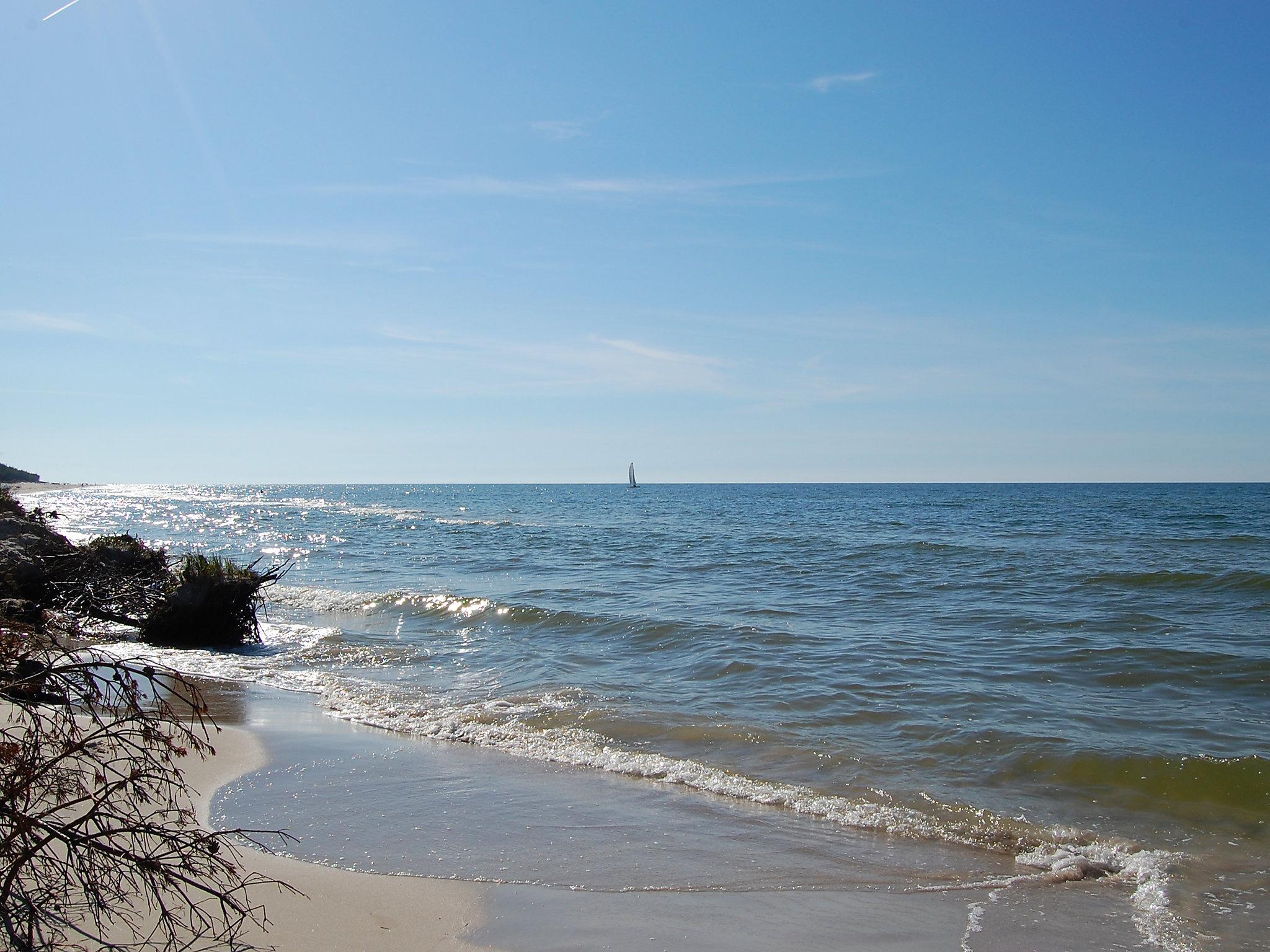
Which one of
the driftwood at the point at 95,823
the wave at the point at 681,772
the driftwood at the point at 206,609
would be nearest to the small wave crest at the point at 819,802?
the wave at the point at 681,772

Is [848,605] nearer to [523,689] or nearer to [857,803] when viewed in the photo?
[523,689]

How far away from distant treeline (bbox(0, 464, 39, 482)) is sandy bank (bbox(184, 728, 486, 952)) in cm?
4336

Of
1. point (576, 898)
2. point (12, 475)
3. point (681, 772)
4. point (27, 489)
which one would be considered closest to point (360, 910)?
point (576, 898)

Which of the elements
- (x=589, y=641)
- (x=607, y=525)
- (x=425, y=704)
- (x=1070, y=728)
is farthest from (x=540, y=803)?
(x=607, y=525)

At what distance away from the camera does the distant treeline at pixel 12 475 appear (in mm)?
58719

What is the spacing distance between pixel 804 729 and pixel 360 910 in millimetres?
4988

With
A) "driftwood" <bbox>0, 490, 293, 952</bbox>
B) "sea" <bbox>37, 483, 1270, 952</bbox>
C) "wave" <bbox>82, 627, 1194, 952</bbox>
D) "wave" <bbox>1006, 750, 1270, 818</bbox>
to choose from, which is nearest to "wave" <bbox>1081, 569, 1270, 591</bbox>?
"sea" <bbox>37, 483, 1270, 952</bbox>

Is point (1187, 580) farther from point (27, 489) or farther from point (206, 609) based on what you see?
point (27, 489)

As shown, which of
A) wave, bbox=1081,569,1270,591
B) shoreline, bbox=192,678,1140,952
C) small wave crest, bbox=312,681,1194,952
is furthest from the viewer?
wave, bbox=1081,569,1270,591

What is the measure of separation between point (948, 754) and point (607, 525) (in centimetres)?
3330

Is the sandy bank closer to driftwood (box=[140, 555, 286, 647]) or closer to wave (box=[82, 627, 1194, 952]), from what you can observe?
wave (box=[82, 627, 1194, 952])

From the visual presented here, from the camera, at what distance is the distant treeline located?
5872 centimetres

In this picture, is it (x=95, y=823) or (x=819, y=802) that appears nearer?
(x=95, y=823)

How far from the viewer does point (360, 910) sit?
4.34 metres
